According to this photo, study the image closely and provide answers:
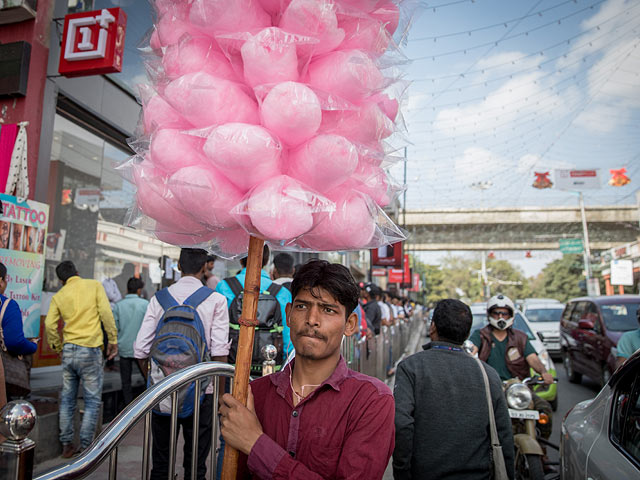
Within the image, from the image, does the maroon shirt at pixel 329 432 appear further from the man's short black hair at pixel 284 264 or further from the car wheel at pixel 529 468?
the man's short black hair at pixel 284 264

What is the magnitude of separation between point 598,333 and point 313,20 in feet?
31.0

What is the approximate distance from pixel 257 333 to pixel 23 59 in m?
4.94

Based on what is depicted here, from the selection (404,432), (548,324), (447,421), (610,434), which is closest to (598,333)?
(548,324)

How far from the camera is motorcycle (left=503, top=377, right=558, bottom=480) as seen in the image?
361 centimetres

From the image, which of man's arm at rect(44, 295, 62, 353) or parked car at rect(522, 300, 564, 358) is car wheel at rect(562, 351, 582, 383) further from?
man's arm at rect(44, 295, 62, 353)

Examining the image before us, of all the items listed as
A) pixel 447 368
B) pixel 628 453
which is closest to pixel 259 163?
pixel 447 368

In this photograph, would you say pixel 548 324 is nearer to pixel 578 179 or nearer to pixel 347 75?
pixel 347 75

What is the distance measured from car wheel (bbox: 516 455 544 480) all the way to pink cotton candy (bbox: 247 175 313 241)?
10.3 feet

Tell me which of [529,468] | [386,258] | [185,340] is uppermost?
[386,258]

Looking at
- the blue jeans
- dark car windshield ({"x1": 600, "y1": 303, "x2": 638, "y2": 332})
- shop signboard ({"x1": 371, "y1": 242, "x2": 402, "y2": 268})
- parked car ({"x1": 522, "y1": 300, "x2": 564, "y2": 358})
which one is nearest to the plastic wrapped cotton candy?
the blue jeans

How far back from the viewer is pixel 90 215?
26.8 feet

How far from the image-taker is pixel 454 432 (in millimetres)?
2797

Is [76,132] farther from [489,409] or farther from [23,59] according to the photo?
[489,409]

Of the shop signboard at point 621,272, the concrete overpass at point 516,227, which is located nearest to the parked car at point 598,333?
the concrete overpass at point 516,227
